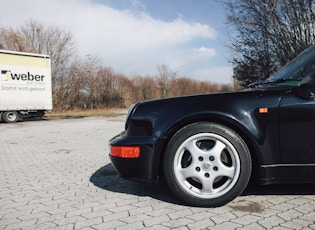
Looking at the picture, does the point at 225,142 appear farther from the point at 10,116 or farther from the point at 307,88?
the point at 10,116

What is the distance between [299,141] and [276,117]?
0.30 m

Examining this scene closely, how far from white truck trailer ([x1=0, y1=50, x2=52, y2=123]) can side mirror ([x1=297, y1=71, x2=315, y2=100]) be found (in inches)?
662

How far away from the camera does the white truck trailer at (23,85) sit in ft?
53.5

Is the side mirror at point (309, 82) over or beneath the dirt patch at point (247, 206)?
over

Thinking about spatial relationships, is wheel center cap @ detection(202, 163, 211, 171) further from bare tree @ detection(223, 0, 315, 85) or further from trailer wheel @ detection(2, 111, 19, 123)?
trailer wheel @ detection(2, 111, 19, 123)

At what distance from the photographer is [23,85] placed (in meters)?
16.9

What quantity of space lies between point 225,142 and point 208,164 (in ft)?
0.85

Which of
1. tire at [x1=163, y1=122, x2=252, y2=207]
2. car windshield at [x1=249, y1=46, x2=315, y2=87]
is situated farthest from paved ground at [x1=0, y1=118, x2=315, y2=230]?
car windshield at [x1=249, y1=46, x2=315, y2=87]

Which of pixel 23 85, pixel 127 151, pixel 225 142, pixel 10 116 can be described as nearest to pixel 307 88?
pixel 225 142

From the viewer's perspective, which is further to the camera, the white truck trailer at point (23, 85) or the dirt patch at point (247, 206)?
the white truck trailer at point (23, 85)

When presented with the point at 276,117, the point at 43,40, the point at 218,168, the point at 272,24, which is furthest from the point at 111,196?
the point at 43,40

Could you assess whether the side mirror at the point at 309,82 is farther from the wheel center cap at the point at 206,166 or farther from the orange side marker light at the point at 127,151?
the orange side marker light at the point at 127,151

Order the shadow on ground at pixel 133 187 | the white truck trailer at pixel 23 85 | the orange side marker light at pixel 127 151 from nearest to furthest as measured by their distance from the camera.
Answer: the orange side marker light at pixel 127 151, the shadow on ground at pixel 133 187, the white truck trailer at pixel 23 85

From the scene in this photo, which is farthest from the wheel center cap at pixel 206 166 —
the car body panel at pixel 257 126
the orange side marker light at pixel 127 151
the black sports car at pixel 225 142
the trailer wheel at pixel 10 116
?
the trailer wheel at pixel 10 116
